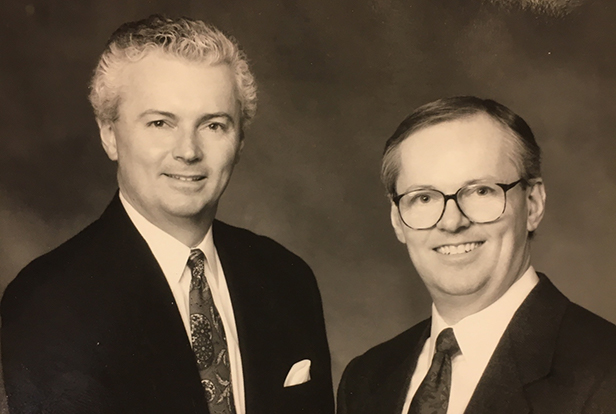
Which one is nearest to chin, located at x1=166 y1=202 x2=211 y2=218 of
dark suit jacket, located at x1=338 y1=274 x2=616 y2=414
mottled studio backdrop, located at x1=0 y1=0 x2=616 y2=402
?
mottled studio backdrop, located at x1=0 y1=0 x2=616 y2=402

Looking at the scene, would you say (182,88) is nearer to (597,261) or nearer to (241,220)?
(241,220)

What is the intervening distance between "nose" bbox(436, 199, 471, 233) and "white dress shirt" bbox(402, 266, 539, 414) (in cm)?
27

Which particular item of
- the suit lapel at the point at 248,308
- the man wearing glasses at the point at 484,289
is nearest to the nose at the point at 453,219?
the man wearing glasses at the point at 484,289

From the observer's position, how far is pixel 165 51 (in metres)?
2.29

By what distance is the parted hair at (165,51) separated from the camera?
7.60ft

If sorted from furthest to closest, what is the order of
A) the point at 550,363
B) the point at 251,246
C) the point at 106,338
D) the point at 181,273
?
the point at 251,246
the point at 181,273
the point at 106,338
the point at 550,363

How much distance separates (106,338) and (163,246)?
37 centimetres

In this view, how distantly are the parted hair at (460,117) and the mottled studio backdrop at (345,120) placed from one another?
9 cm

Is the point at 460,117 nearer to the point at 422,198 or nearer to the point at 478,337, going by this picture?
the point at 422,198

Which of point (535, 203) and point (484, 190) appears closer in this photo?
point (484, 190)

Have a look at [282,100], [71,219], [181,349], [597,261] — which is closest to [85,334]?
[181,349]

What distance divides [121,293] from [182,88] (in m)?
0.75

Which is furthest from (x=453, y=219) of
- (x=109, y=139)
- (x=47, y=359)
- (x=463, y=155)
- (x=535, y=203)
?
(x=47, y=359)

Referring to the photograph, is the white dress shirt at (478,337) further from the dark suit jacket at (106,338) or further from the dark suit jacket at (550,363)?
the dark suit jacket at (106,338)
